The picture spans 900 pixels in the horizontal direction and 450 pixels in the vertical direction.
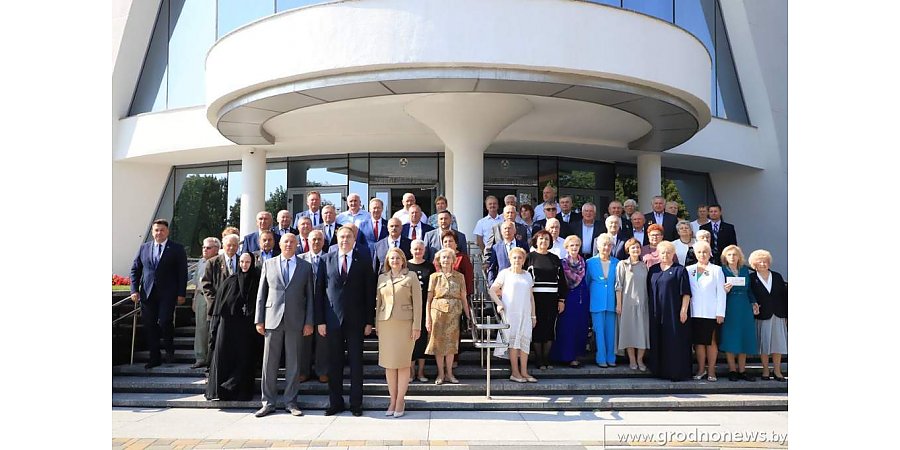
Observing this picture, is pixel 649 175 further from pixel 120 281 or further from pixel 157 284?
pixel 120 281

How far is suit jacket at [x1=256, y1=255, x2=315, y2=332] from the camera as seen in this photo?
7.33 m

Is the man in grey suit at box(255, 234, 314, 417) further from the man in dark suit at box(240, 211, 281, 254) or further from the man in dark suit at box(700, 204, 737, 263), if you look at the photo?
the man in dark suit at box(700, 204, 737, 263)

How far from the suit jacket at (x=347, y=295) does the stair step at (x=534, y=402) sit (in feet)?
3.28

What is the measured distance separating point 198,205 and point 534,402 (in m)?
14.0

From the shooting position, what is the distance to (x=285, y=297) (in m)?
7.34

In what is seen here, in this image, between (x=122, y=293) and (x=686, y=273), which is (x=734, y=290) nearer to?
(x=686, y=273)

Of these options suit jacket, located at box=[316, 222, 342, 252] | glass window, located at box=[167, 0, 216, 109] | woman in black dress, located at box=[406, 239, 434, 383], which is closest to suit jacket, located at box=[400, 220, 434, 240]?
suit jacket, located at box=[316, 222, 342, 252]

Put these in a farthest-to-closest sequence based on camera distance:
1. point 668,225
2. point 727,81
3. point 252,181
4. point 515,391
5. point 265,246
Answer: point 727,81 < point 252,181 < point 668,225 < point 265,246 < point 515,391

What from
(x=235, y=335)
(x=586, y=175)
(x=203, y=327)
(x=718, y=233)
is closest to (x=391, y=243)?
(x=235, y=335)

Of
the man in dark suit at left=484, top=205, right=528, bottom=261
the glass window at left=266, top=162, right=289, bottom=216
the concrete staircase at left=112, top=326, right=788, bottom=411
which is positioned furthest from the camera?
the glass window at left=266, top=162, right=289, bottom=216

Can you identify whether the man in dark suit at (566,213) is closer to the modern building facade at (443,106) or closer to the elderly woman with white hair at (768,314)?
the modern building facade at (443,106)

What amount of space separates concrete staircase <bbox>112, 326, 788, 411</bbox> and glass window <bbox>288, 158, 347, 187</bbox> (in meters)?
9.11

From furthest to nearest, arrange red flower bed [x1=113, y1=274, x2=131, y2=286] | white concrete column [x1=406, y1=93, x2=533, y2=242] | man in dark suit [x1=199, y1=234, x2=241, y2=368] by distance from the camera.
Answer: red flower bed [x1=113, y1=274, x2=131, y2=286], white concrete column [x1=406, y1=93, x2=533, y2=242], man in dark suit [x1=199, y1=234, x2=241, y2=368]

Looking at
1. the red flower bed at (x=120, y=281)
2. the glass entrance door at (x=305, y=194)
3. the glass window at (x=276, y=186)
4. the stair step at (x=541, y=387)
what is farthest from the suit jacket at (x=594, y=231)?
the red flower bed at (x=120, y=281)
